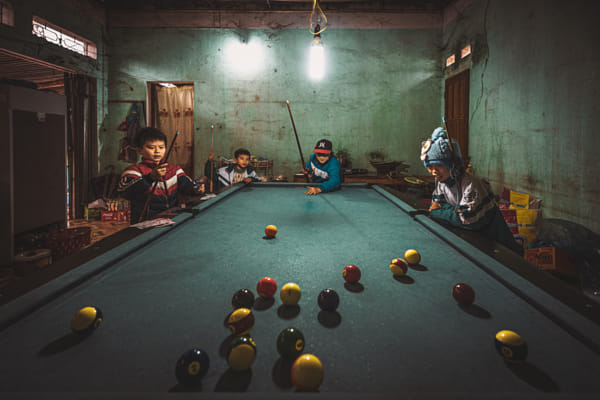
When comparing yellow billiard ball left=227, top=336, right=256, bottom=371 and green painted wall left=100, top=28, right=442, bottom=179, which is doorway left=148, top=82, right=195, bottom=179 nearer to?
green painted wall left=100, top=28, right=442, bottom=179

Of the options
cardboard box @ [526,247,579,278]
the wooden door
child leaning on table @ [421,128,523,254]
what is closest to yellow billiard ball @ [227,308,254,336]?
child leaning on table @ [421,128,523,254]

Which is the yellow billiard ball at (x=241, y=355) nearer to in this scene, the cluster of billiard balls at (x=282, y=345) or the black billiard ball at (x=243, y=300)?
the cluster of billiard balls at (x=282, y=345)

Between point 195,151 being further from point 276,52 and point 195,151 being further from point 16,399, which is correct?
point 16,399

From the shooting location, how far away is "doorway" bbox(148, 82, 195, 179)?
6180 mm

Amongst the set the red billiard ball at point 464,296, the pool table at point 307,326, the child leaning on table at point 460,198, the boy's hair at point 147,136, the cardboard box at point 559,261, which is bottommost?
the cardboard box at point 559,261

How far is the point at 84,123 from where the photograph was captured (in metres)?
5.66

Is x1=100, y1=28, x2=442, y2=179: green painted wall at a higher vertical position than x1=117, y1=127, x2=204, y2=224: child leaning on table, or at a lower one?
higher

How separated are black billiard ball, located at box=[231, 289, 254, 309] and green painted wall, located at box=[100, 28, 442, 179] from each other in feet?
17.7

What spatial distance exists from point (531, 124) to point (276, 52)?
459cm

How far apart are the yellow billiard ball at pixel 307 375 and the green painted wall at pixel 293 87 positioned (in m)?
5.74

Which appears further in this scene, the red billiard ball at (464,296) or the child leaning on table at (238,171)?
the child leaning on table at (238,171)

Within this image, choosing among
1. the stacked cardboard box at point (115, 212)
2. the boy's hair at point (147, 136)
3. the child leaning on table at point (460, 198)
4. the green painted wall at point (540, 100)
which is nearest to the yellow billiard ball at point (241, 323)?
the child leaning on table at point (460, 198)

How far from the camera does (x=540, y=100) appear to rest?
3.36 metres

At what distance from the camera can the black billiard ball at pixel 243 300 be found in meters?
0.88
